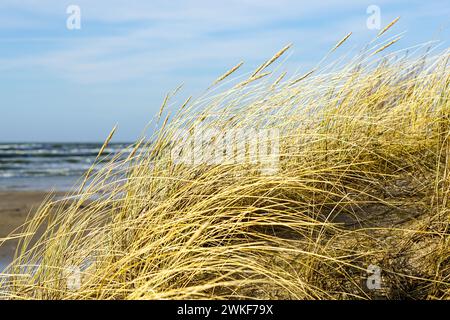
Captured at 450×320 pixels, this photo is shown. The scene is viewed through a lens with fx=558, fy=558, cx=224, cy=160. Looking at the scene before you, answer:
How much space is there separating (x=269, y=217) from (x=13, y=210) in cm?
772

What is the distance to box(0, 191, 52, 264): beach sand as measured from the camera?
5924 mm

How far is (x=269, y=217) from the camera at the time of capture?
2562 mm

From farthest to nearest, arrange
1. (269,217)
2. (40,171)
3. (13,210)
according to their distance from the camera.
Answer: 1. (40,171)
2. (13,210)
3. (269,217)

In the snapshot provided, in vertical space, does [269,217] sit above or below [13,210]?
above

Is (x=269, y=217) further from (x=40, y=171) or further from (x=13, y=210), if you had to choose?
(x=40, y=171)

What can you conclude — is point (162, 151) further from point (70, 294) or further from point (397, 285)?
point (397, 285)

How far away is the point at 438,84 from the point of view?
12.4 ft

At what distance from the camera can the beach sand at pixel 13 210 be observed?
5.92 m

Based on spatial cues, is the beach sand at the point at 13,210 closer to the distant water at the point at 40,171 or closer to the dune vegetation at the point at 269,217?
the distant water at the point at 40,171

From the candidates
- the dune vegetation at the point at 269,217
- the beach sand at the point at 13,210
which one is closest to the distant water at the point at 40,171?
the beach sand at the point at 13,210

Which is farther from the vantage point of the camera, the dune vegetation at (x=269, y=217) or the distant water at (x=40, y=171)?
the distant water at (x=40, y=171)

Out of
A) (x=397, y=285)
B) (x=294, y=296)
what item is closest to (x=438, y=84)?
(x=397, y=285)

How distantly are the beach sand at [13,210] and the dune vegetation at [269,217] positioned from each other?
10.2ft

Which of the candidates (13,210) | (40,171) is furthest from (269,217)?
(40,171)
